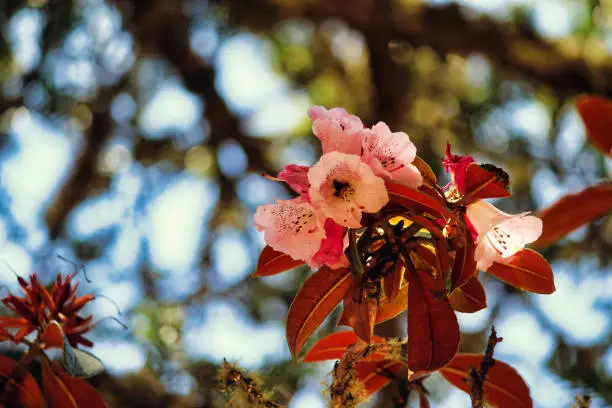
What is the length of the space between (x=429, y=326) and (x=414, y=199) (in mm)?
156

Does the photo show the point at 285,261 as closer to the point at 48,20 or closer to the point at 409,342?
the point at 409,342

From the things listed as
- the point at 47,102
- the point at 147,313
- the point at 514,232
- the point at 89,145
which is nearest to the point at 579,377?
the point at 514,232

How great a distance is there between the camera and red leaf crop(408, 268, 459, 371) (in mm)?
822

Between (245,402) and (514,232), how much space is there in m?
0.38

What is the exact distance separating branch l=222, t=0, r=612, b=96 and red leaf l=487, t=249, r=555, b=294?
1.76 m

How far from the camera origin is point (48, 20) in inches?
84.8

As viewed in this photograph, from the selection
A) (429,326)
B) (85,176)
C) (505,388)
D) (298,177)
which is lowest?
(505,388)

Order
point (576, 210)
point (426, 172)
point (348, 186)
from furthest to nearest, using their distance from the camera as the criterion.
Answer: point (576, 210)
point (426, 172)
point (348, 186)

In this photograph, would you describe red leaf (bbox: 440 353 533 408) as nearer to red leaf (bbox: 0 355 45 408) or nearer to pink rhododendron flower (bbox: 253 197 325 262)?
pink rhododendron flower (bbox: 253 197 325 262)

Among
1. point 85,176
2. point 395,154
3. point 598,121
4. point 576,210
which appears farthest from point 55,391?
point 85,176

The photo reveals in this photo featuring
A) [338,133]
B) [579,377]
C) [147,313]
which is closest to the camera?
[338,133]

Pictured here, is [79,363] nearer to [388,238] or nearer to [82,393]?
[82,393]

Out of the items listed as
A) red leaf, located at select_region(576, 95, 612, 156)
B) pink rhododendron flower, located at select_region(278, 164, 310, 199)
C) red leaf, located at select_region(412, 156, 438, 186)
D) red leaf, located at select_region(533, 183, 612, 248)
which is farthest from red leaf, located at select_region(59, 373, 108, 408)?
red leaf, located at select_region(576, 95, 612, 156)

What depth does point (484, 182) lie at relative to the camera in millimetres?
831
